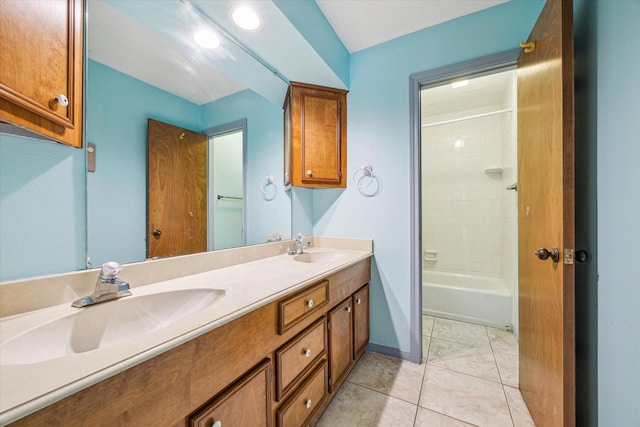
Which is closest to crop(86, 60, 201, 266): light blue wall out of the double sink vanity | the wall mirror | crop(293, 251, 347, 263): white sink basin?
the wall mirror

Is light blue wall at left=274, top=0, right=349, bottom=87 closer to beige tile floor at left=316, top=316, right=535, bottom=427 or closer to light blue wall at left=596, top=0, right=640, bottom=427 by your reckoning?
light blue wall at left=596, top=0, right=640, bottom=427

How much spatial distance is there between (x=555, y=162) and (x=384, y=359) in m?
1.63

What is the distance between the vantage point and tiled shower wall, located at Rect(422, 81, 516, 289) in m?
2.90

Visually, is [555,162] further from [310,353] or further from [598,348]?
[310,353]

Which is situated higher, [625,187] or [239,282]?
[625,187]

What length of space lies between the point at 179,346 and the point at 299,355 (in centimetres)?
59

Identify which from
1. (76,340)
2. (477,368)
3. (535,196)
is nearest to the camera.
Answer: (76,340)

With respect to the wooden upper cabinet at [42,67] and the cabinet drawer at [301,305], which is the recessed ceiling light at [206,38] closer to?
the wooden upper cabinet at [42,67]

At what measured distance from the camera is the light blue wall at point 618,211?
721 mm

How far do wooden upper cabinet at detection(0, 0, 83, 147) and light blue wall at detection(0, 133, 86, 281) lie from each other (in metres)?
0.16

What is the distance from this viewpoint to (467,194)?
3.08 metres

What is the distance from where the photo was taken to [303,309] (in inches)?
42.1

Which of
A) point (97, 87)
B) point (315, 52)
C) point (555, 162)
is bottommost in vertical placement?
point (555, 162)

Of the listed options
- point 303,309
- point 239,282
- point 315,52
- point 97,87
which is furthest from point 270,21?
point 303,309
